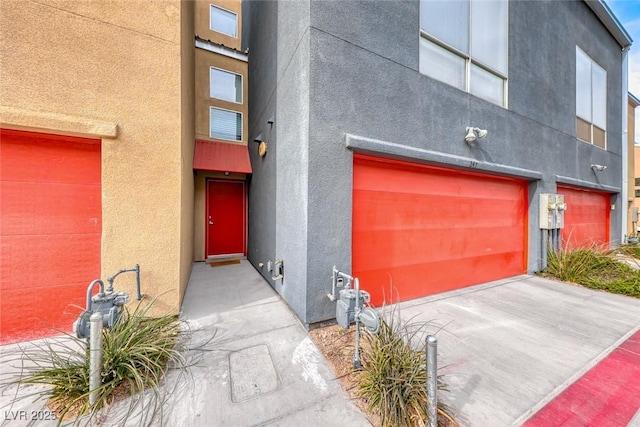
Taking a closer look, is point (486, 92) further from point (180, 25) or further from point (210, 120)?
point (210, 120)

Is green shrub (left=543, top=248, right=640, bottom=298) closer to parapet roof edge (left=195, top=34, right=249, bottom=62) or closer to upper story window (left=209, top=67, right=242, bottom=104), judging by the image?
upper story window (left=209, top=67, right=242, bottom=104)

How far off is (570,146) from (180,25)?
938 cm

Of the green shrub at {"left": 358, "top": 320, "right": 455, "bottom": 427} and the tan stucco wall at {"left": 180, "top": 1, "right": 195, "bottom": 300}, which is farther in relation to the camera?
the tan stucco wall at {"left": 180, "top": 1, "right": 195, "bottom": 300}

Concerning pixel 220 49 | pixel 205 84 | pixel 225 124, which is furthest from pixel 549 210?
pixel 220 49

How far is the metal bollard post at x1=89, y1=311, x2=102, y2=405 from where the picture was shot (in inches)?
69.9

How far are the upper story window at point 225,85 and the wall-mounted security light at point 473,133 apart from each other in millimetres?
6385

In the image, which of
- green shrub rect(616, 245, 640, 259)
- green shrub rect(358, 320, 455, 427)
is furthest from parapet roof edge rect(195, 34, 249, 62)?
green shrub rect(616, 245, 640, 259)

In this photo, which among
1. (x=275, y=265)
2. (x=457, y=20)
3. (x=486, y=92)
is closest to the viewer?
(x=275, y=265)

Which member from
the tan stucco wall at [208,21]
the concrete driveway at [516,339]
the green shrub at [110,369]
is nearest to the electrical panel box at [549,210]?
the concrete driveway at [516,339]

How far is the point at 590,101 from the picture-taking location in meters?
7.21

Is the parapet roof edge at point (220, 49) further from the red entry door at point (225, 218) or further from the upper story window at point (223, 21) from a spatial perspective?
the red entry door at point (225, 218)

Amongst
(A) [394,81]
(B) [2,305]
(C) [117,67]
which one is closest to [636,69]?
(A) [394,81]

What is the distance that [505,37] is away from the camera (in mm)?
5016

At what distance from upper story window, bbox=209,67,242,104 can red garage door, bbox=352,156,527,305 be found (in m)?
5.82
